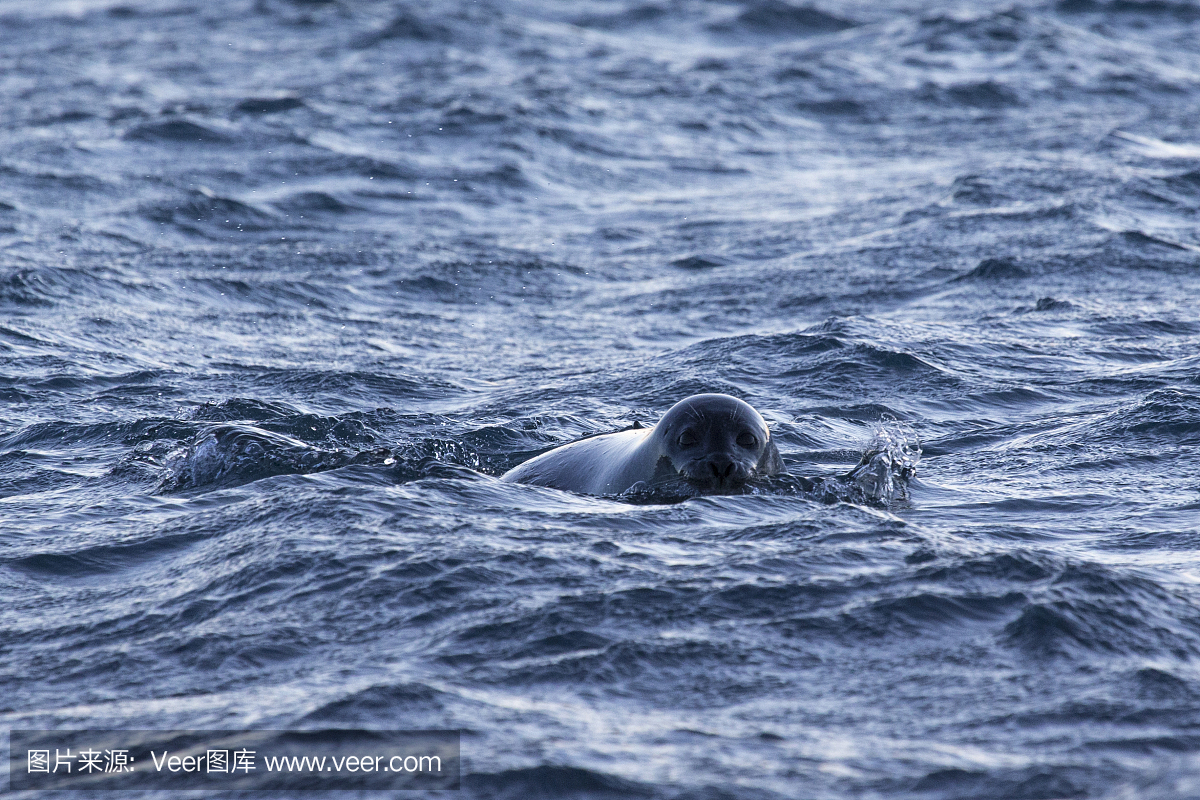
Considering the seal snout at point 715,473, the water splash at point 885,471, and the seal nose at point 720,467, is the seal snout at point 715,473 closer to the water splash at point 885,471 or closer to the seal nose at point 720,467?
the seal nose at point 720,467

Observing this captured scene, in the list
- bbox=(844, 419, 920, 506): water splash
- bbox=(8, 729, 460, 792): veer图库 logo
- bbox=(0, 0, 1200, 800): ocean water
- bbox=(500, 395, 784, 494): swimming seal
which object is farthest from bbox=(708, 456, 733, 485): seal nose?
bbox=(8, 729, 460, 792): veer图库 logo

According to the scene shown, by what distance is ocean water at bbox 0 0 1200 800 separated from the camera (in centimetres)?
505

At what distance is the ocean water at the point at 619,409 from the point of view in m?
5.05

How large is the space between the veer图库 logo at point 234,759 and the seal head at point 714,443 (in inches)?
110

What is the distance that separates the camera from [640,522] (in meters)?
6.90

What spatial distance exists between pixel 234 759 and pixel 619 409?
615 cm

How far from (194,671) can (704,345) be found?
736 cm

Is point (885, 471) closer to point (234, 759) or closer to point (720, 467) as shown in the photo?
point (720, 467)

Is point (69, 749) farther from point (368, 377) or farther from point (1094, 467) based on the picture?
point (368, 377)

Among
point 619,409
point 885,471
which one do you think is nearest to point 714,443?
point 885,471

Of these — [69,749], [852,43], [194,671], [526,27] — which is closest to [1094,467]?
[194,671]

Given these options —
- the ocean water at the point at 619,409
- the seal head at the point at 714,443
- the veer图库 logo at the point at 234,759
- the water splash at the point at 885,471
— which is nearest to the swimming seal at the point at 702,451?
the seal head at the point at 714,443

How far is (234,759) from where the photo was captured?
184 inches

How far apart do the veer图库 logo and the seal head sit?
110 inches
